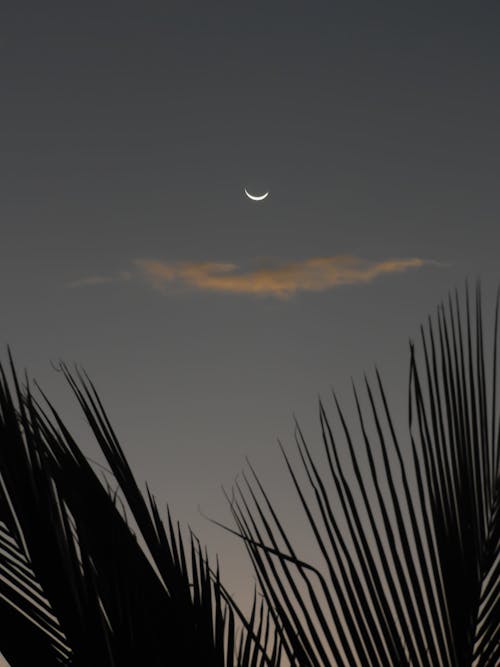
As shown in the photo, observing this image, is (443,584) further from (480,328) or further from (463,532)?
(480,328)

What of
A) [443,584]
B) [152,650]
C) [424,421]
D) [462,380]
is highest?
[462,380]

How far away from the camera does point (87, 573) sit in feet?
5.70

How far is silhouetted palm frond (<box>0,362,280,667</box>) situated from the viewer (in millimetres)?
1698

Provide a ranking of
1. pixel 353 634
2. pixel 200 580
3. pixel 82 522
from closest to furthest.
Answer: pixel 353 634 → pixel 82 522 → pixel 200 580

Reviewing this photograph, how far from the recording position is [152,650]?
1.70 m

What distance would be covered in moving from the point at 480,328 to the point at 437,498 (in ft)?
1.39

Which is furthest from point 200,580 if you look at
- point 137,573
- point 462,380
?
point 462,380

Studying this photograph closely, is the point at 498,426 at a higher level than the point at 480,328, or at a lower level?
lower

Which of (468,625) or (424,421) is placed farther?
(424,421)

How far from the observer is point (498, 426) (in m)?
1.86

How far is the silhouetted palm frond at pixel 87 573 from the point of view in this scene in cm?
170

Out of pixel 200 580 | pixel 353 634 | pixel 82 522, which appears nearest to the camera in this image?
pixel 353 634

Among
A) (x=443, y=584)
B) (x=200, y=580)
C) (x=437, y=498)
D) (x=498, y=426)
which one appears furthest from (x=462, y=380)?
(x=200, y=580)

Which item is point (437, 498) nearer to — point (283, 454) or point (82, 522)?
point (283, 454)
